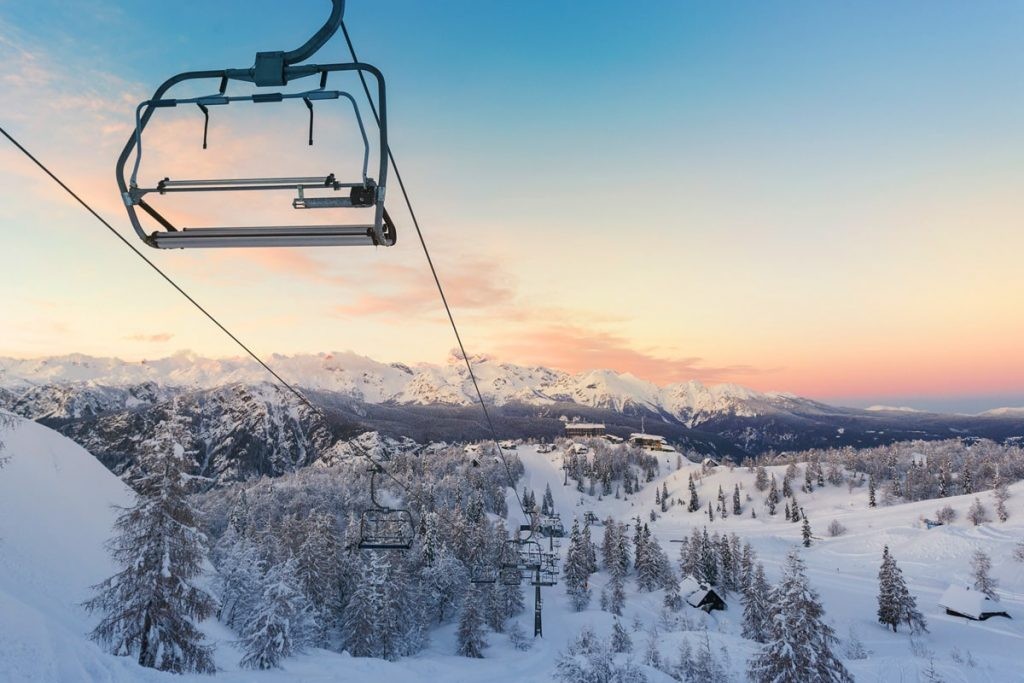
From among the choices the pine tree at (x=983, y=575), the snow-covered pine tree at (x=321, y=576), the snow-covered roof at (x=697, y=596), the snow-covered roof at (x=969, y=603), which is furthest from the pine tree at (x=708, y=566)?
the snow-covered pine tree at (x=321, y=576)

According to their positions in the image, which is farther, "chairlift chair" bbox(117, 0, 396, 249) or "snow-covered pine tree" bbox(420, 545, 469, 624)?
"snow-covered pine tree" bbox(420, 545, 469, 624)

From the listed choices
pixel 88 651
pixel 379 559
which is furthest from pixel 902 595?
pixel 88 651

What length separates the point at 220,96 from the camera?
4.02 meters

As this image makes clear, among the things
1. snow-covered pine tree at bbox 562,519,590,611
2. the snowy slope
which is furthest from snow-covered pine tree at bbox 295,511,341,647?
snow-covered pine tree at bbox 562,519,590,611

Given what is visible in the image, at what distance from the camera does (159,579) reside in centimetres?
2483

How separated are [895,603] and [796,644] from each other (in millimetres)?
53718

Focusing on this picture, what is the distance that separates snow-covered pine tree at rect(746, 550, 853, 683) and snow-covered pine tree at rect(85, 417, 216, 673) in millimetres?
30577

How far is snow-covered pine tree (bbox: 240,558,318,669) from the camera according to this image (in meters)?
34.6

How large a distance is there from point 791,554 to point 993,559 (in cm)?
10856

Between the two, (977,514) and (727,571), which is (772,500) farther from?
(727,571)

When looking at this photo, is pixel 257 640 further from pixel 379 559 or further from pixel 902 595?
pixel 902 595

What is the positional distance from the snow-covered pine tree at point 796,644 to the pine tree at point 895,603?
4896 centimetres

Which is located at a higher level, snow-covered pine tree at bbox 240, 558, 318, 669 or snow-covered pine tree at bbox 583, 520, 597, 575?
snow-covered pine tree at bbox 240, 558, 318, 669

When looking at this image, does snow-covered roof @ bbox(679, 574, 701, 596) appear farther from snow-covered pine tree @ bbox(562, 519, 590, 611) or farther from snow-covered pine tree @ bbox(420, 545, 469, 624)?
snow-covered pine tree @ bbox(420, 545, 469, 624)
